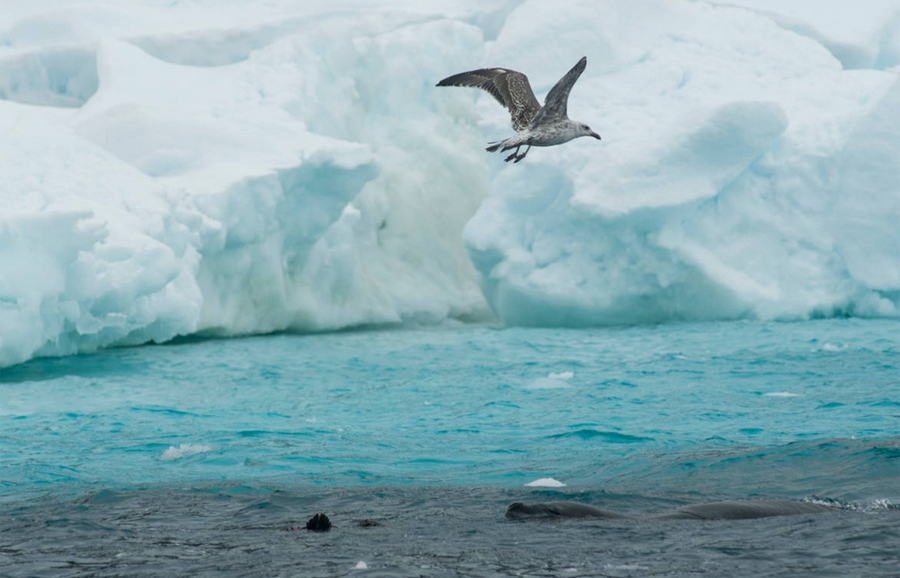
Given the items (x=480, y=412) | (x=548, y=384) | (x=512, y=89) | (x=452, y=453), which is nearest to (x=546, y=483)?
(x=452, y=453)

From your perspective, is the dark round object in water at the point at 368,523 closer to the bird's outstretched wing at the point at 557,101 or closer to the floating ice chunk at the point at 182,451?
the floating ice chunk at the point at 182,451

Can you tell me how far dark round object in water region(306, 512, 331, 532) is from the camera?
602 centimetres

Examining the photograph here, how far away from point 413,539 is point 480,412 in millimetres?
5261

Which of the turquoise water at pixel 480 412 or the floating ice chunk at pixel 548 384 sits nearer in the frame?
the turquoise water at pixel 480 412

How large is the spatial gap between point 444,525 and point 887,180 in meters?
13.2

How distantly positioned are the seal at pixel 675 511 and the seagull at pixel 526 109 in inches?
111

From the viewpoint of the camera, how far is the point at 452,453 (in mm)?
9086

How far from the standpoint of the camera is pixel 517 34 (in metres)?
20.5

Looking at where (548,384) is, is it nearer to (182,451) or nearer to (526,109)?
(526,109)

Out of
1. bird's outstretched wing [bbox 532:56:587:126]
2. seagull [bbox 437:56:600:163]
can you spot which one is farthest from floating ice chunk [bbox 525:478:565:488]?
bird's outstretched wing [bbox 532:56:587:126]

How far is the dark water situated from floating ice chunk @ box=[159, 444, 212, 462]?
63.2 inches

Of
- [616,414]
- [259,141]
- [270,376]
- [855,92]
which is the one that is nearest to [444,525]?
[616,414]

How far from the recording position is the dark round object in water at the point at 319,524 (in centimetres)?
602

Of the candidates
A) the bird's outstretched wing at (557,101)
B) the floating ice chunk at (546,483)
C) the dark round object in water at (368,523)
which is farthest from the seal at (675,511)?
the bird's outstretched wing at (557,101)
